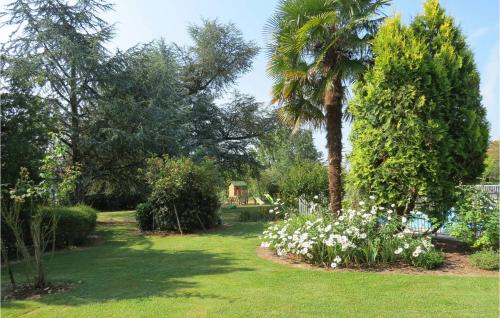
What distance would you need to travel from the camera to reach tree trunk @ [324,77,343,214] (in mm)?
9875

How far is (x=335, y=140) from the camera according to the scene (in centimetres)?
991

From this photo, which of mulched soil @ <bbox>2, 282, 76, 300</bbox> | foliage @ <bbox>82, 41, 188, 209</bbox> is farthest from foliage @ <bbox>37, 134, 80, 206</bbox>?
foliage @ <bbox>82, 41, 188, 209</bbox>

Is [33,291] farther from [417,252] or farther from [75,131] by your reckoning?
[75,131]

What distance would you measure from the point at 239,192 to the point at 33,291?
103ft

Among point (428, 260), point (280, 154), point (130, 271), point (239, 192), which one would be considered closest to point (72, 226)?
point (130, 271)

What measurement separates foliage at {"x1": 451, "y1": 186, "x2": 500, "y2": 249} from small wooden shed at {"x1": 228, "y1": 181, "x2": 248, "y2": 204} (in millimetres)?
28406

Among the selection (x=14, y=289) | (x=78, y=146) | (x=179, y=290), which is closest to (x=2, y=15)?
(x=78, y=146)

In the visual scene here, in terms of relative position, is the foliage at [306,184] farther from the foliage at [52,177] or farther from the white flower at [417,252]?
the foliage at [52,177]

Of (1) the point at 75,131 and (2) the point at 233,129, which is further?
(2) the point at 233,129

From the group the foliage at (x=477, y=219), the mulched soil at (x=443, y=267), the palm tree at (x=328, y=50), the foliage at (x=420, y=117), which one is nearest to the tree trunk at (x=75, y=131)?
the palm tree at (x=328, y=50)

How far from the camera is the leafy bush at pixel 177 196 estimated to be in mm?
13750

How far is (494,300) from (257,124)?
70.2 ft

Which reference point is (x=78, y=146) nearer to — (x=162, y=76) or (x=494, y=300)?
(x=162, y=76)

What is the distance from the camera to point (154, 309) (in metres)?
5.13
